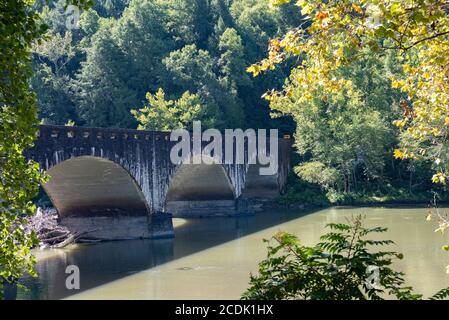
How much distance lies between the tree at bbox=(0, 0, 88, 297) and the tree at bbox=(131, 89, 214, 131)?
4594 centimetres

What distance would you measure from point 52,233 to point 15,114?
25694mm

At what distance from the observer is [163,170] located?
38062 millimetres

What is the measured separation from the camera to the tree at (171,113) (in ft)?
184

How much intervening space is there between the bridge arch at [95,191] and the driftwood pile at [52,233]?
32.0 inches

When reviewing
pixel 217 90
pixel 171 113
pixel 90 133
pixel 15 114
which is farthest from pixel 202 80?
pixel 15 114

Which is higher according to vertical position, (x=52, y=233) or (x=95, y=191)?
(x=95, y=191)

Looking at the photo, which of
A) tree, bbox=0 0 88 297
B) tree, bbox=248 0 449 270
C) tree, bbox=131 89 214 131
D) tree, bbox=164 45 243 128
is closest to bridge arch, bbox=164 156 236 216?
tree, bbox=131 89 214 131

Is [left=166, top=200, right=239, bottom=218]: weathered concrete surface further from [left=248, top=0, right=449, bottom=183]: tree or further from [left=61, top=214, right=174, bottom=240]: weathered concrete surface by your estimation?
[left=248, top=0, right=449, bottom=183]: tree

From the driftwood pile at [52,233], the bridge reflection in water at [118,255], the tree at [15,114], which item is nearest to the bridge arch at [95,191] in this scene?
the driftwood pile at [52,233]

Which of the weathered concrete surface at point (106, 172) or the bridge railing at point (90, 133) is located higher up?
the bridge railing at point (90, 133)

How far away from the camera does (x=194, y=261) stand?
2781 centimetres

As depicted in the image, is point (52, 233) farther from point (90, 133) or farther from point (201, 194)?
point (201, 194)

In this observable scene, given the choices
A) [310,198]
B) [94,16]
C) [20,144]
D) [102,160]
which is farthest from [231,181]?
[20,144]

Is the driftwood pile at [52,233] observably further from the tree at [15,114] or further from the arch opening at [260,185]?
the arch opening at [260,185]
